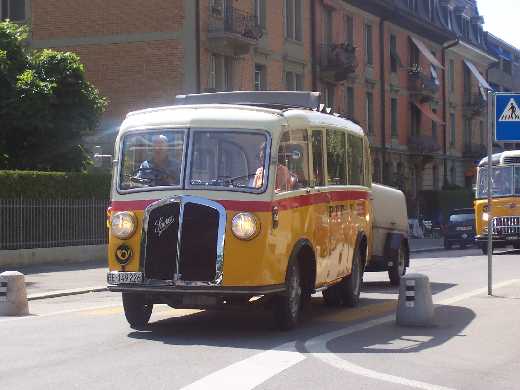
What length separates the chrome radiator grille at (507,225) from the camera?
1276 inches

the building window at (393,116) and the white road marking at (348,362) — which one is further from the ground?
the building window at (393,116)

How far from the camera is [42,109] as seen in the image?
29672 millimetres

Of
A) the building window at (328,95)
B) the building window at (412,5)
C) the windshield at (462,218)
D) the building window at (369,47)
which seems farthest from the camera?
the building window at (412,5)

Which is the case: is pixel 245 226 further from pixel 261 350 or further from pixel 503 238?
pixel 503 238

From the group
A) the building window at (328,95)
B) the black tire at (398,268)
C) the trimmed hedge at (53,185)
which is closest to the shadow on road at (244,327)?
the black tire at (398,268)

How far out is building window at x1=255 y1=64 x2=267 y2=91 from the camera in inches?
1559

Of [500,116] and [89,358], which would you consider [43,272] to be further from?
[89,358]

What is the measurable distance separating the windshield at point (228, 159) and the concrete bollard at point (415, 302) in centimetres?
253

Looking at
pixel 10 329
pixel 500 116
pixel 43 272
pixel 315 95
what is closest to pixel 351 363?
pixel 10 329

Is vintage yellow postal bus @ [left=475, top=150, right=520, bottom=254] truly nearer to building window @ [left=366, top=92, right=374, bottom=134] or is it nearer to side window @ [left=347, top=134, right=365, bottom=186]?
side window @ [left=347, top=134, right=365, bottom=186]

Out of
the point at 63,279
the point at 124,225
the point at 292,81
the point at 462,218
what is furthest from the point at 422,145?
the point at 124,225

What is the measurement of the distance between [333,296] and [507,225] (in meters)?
18.5

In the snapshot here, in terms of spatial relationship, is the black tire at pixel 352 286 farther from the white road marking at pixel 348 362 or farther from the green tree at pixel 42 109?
the green tree at pixel 42 109

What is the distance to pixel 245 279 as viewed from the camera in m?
11.2
